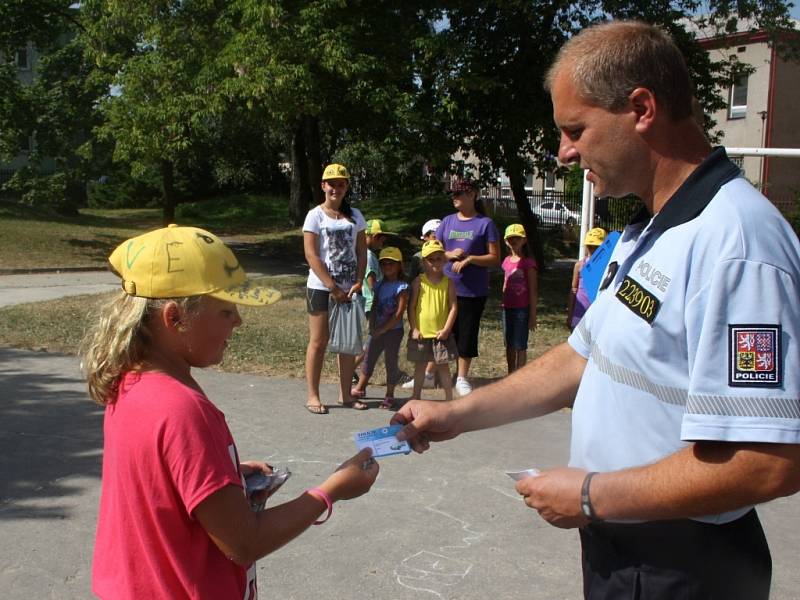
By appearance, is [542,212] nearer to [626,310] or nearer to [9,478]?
[9,478]

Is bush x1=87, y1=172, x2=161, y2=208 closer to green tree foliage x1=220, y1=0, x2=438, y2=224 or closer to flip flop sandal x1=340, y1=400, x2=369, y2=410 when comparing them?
green tree foliage x1=220, y1=0, x2=438, y2=224

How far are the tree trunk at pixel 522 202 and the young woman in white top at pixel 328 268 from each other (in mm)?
9700

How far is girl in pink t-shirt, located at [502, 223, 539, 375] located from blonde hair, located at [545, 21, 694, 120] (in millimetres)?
5992

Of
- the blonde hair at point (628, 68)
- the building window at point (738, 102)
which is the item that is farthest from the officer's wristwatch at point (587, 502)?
the building window at point (738, 102)

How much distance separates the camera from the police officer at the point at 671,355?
60.9 inches

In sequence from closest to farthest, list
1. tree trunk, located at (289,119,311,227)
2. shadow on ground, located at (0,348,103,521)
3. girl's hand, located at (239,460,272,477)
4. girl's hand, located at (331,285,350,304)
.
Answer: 1. girl's hand, located at (239,460,272,477)
2. shadow on ground, located at (0,348,103,521)
3. girl's hand, located at (331,285,350,304)
4. tree trunk, located at (289,119,311,227)

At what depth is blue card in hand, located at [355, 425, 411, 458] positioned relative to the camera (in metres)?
2.30

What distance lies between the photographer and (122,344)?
205 cm

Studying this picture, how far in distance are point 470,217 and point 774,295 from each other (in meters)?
6.30

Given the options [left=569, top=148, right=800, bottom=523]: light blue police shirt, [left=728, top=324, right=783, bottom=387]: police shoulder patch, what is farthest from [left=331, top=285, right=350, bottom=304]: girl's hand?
[left=728, top=324, right=783, bottom=387]: police shoulder patch

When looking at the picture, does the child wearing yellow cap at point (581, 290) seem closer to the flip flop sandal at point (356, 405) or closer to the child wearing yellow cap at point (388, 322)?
the child wearing yellow cap at point (388, 322)

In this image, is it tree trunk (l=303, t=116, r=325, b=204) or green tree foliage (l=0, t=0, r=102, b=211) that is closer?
tree trunk (l=303, t=116, r=325, b=204)

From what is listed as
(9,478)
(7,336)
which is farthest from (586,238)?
(7,336)

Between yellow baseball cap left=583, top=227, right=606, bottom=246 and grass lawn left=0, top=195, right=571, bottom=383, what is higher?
yellow baseball cap left=583, top=227, right=606, bottom=246
